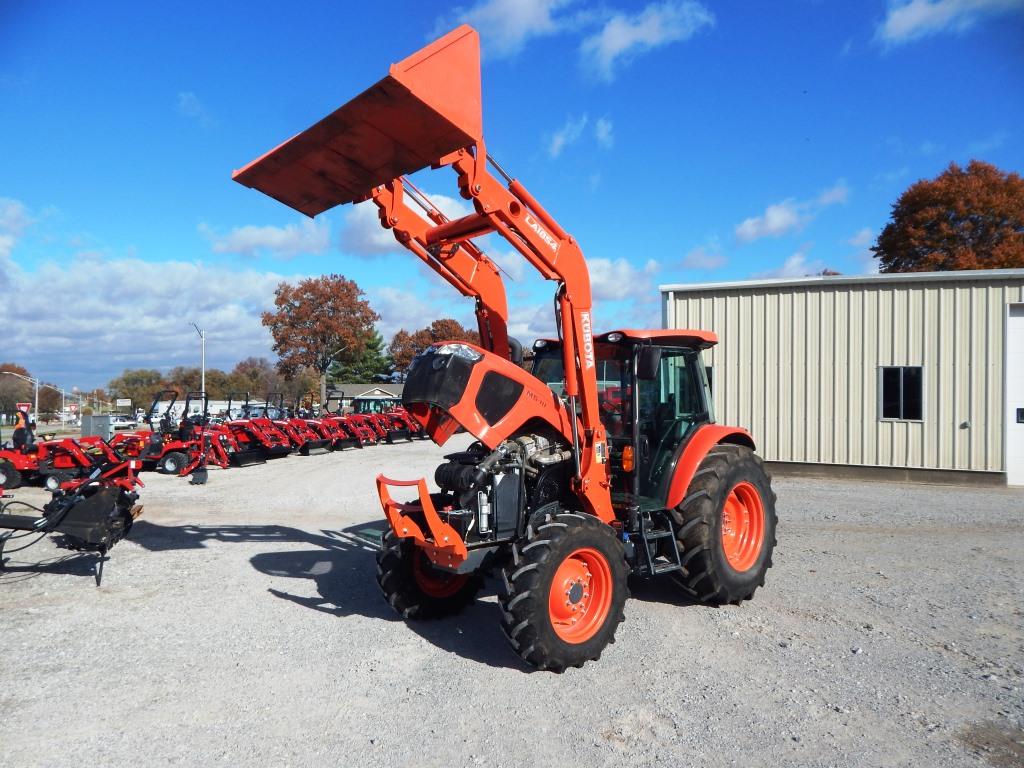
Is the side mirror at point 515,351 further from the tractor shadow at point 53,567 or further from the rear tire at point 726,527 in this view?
the tractor shadow at point 53,567

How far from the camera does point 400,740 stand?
3.68 m

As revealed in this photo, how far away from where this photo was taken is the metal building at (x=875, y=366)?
41.8 ft

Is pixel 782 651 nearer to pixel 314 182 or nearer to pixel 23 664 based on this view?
pixel 314 182

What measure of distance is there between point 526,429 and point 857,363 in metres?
10.7

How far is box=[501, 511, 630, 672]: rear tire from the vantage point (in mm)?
4309

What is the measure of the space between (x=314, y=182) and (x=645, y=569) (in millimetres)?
3870

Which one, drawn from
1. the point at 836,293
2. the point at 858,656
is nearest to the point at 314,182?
the point at 858,656

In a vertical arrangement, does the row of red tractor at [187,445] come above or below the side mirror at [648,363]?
below

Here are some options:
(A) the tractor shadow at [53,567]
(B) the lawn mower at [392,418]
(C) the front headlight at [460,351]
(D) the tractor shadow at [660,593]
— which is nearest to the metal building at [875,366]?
(D) the tractor shadow at [660,593]

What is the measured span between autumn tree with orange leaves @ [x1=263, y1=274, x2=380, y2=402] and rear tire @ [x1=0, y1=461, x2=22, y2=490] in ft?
77.0

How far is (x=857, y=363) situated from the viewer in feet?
44.4

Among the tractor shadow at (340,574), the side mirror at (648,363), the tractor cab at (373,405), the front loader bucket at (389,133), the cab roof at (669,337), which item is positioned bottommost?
the tractor shadow at (340,574)

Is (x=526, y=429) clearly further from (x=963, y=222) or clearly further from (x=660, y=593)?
(x=963, y=222)

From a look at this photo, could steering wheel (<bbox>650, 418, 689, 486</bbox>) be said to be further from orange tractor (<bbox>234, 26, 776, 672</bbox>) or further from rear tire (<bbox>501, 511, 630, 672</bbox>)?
rear tire (<bbox>501, 511, 630, 672</bbox>)
